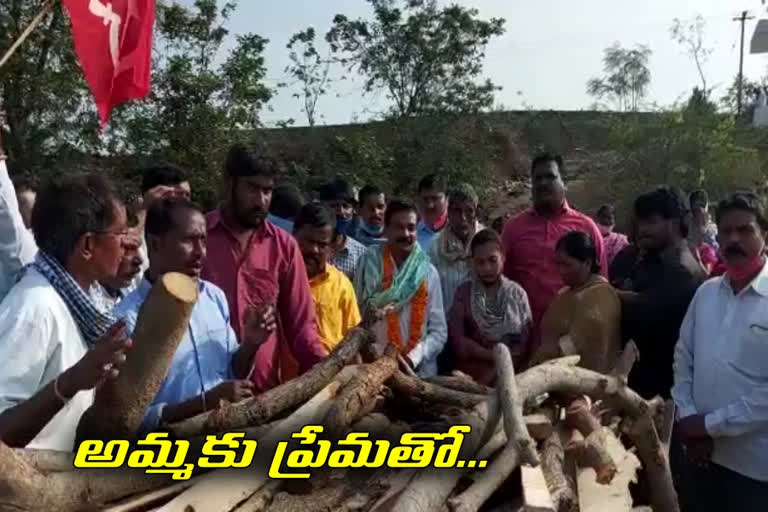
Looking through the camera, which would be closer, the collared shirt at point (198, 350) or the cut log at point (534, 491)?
the cut log at point (534, 491)

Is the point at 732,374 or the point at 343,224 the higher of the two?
the point at 343,224

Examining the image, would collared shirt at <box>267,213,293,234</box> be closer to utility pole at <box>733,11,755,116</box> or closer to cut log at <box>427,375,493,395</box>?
cut log at <box>427,375,493,395</box>

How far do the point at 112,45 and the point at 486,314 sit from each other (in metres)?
2.56

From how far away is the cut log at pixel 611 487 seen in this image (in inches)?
115

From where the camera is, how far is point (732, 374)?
3721mm

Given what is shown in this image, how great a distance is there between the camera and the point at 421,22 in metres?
19.0

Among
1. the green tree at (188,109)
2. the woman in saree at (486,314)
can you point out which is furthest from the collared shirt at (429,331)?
the green tree at (188,109)

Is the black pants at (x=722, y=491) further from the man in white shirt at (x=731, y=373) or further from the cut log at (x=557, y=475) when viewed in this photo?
the cut log at (x=557, y=475)

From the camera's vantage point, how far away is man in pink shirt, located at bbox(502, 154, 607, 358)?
5086mm

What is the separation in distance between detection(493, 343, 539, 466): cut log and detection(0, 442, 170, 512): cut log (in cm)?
99

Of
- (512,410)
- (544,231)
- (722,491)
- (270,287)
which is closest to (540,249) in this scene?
(544,231)

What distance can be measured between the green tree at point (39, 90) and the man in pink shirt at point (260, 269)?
9300 mm

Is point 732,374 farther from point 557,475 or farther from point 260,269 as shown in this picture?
point 260,269

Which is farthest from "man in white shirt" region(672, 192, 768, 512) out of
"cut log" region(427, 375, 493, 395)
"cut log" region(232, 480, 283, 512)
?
"cut log" region(232, 480, 283, 512)
